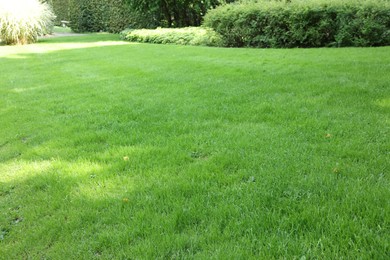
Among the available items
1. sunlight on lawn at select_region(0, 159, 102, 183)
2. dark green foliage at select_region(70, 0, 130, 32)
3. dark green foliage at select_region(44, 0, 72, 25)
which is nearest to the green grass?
sunlight on lawn at select_region(0, 159, 102, 183)

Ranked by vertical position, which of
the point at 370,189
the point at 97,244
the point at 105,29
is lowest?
the point at 97,244

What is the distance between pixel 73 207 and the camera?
112 inches

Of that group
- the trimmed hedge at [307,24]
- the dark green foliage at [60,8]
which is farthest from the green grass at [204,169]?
the dark green foliage at [60,8]

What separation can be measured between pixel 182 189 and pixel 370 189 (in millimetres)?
1517

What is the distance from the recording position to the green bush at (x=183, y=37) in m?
14.2

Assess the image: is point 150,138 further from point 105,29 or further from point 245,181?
point 105,29

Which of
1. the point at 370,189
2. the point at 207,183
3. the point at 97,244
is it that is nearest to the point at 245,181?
the point at 207,183

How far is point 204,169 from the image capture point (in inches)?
128

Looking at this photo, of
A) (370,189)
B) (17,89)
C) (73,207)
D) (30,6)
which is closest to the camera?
(370,189)

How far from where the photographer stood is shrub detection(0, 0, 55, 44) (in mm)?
15961

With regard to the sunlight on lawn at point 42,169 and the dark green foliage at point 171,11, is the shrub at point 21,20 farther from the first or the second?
the sunlight on lawn at point 42,169

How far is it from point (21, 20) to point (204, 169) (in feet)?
55.3

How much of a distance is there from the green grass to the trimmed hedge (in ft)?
14.1

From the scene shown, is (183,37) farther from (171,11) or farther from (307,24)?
(171,11)
